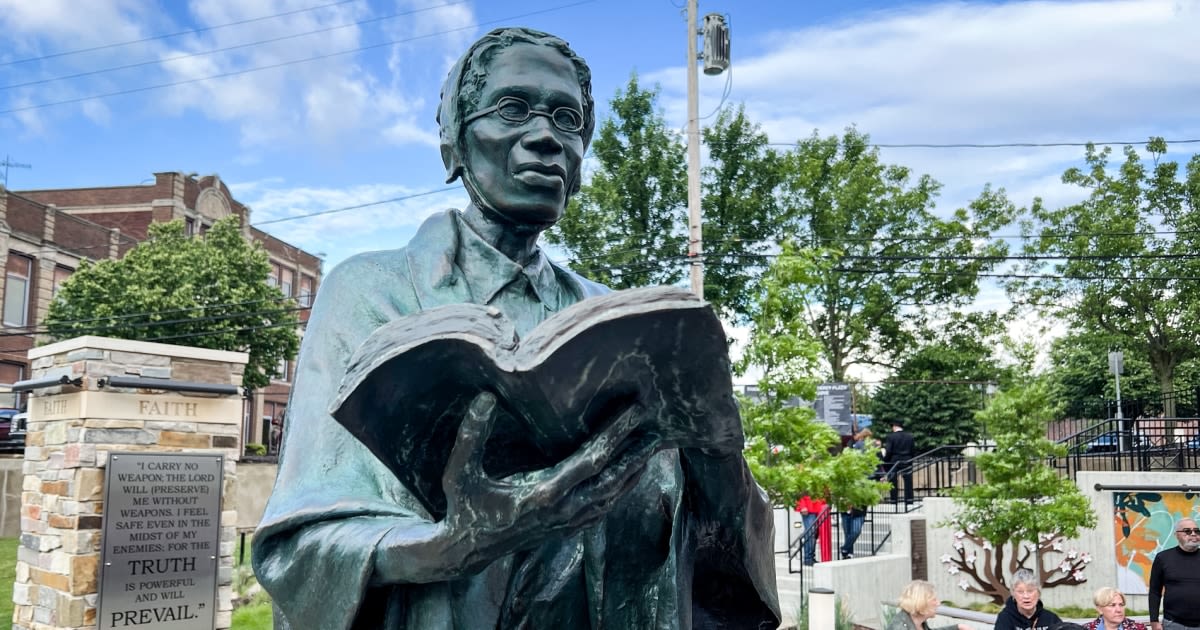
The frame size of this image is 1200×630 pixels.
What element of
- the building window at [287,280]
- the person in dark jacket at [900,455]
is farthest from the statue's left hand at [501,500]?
the building window at [287,280]

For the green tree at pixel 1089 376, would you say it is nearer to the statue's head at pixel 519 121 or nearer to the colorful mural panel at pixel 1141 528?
the colorful mural panel at pixel 1141 528

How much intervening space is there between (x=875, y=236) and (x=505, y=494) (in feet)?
104

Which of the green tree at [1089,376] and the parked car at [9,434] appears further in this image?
the green tree at [1089,376]

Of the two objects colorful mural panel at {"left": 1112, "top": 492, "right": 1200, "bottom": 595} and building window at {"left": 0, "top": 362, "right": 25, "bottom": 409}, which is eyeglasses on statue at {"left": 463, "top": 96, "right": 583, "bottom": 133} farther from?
building window at {"left": 0, "top": 362, "right": 25, "bottom": 409}

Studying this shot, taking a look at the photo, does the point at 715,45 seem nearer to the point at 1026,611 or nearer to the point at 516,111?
the point at 1026,611

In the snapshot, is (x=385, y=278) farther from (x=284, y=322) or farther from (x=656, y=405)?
(x=284, y=322)

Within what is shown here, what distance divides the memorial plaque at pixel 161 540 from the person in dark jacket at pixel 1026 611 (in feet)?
24.1

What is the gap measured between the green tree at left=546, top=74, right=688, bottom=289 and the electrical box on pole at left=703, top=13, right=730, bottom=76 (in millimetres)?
9373

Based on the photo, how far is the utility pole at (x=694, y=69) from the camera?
1684cm

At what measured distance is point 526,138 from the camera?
1.59 metres

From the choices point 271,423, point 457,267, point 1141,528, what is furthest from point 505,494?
point 271,423

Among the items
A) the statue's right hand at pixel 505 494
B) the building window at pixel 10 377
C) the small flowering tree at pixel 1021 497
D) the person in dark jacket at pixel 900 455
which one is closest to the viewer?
the statue's right hand at pixel 505 494

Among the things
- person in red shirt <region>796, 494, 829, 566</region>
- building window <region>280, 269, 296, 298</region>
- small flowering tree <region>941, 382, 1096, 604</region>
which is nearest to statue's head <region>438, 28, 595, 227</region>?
person in red shirt <region>796, 494, 829, 566</region>

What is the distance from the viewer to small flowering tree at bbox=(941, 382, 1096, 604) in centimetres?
1378
